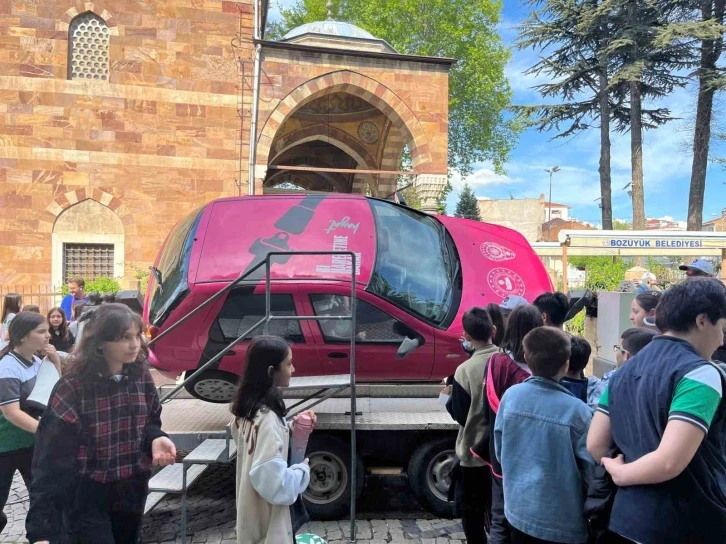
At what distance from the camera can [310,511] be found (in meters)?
4.68

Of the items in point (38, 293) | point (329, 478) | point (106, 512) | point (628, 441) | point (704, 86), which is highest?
point (704, 86)

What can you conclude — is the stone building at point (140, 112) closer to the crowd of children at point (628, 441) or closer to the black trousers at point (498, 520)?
the black trousers at point (498, 520)

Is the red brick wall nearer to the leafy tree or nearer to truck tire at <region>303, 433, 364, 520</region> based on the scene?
truck tire at <region>303, 433, 364, 520</region>

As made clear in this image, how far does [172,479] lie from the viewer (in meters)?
4.36

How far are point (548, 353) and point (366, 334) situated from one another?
2837 mm

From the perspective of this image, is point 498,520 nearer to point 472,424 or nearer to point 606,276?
point 472,424

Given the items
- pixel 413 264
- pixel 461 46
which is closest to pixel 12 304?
pixel 413 264

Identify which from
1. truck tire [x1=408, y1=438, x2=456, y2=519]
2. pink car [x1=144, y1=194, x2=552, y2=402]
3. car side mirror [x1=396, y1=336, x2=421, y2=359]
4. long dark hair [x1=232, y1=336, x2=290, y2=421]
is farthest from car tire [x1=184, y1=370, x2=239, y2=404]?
long dark hair [x1=232, y1=336, x2=290, y2=421]

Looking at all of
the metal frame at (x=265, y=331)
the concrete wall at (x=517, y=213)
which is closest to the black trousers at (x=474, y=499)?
the metal frame at (x=265, y=331)

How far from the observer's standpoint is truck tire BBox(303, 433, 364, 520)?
4688mm

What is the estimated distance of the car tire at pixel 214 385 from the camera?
498 cm

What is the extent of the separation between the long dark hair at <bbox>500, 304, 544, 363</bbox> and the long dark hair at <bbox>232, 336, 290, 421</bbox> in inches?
55.0

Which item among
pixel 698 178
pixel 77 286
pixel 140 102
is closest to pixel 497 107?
pixel 698 178

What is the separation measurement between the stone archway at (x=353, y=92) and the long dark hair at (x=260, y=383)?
13.1 m
